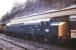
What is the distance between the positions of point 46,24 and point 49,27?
1.58ft

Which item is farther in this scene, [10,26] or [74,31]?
[10,26]

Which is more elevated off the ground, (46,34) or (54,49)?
(46,34)

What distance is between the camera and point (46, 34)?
41.0 ft

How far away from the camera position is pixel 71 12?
10.8 metres

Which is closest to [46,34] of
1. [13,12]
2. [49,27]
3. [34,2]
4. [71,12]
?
[49,27]

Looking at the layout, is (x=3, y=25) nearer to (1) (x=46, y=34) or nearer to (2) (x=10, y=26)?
(2) (x=10, y=26)

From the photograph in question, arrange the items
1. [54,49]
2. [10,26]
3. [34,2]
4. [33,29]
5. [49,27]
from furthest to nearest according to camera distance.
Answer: [34,2] → [10,26] → [33,29] → [49,27] → [54,49]

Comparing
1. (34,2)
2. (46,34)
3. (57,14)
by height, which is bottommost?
(46,34)

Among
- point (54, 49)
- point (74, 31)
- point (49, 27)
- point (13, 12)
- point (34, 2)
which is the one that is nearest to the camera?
point (74, 31)

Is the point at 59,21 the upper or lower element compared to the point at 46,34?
upper

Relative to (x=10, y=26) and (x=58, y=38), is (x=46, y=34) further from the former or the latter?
(x=10, y=26)

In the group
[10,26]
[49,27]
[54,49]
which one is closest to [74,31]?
[54,49]

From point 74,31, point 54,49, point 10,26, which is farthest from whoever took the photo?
point 10,26

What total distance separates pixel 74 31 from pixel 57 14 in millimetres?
2868
